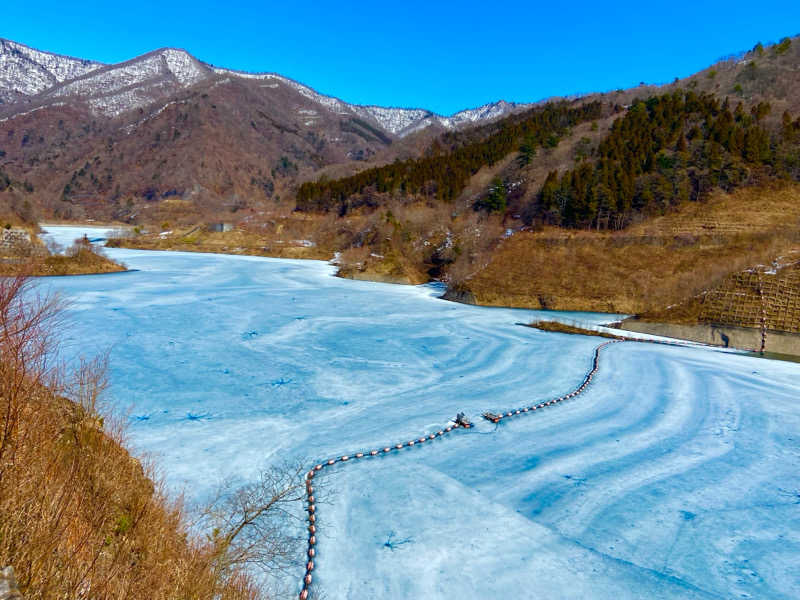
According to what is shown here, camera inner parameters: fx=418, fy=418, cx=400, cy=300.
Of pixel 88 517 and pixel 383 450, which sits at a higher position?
pixel 88 517

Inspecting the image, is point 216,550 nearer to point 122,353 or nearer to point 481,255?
point 122,353

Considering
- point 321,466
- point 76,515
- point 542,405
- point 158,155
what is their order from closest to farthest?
point 76,515 → point 321,466 → point 542,405 → point 158,155

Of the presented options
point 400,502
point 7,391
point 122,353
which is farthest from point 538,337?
point 7,391

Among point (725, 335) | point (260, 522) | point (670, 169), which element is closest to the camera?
point (260, 522)

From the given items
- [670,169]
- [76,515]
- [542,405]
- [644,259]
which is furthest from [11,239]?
[670,169]

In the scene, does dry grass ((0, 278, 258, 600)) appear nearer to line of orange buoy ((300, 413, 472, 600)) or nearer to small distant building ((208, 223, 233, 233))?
line of orange buoy ((300, 413, 472, 600))

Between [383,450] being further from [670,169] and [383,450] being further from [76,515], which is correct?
[670,169]
